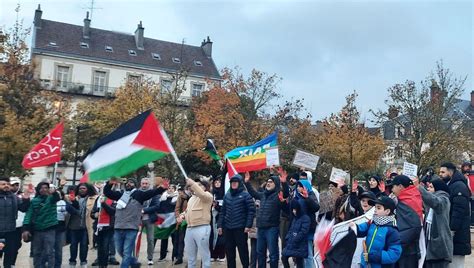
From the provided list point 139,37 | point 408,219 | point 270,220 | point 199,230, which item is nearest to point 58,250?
point 199,230

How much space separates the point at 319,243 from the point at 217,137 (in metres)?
29.9

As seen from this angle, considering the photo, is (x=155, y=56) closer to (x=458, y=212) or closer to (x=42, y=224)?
(x=42, y=224)

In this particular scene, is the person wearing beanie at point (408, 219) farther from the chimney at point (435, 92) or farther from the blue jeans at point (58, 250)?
the chimney at point (435, 92)

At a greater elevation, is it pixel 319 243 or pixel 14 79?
pixel 14 79

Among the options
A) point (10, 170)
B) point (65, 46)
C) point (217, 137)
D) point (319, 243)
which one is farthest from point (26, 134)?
point (65, 46)

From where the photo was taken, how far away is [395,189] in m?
7.08

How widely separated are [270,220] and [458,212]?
3320 mm

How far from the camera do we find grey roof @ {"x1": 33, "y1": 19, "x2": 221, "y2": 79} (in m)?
55.7

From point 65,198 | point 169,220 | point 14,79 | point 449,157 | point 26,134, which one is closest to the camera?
point 65,198

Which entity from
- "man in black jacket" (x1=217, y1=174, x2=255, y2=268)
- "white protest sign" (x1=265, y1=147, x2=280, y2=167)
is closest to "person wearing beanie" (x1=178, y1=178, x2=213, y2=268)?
"man in black jacket" (x1=217, y1=174, x2=255, y2=268)

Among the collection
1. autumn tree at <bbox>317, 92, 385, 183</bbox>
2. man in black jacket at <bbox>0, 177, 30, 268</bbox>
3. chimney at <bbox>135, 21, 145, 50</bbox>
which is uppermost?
chimney at <bbox>135, 21, 145, 50</bbox>

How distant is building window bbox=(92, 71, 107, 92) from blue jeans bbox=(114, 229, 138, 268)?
48.6 metres

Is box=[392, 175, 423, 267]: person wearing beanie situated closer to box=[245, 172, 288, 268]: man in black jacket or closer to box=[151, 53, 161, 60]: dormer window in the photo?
box=[245, 172, 288, 268]: man in black jacket

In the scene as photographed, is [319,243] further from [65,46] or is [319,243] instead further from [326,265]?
[65,46]
